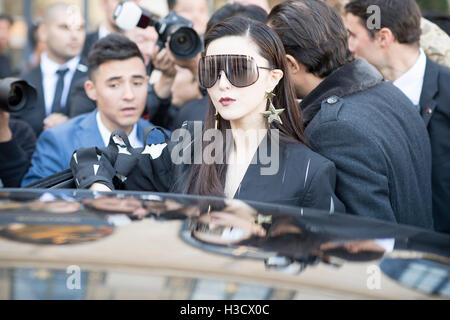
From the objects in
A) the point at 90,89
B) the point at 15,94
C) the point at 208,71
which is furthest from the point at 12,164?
the point at 208,71

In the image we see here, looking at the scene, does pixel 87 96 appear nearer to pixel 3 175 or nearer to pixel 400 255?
pixel 3 175

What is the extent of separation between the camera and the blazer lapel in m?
3.14

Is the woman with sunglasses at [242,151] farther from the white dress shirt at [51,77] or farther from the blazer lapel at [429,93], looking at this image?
the white dress shirt at [51,77]

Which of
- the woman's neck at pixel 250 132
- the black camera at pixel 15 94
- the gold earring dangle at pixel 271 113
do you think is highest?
the gold earring dangle at pixel 271 113

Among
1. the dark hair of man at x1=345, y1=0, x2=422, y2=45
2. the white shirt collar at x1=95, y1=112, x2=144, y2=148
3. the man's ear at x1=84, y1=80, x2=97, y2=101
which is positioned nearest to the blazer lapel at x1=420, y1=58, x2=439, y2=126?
the dark hair of man at x1=345, y1=0, x2=422, y2=45

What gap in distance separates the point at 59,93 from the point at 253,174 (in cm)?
277

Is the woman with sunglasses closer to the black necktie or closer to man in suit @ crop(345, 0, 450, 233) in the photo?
man in suit @ crop(345, 0, 450, 233)

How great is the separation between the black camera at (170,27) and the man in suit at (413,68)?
88cm

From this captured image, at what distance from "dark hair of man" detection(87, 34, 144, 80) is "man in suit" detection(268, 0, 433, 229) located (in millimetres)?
1394

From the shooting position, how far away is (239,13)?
138 inches

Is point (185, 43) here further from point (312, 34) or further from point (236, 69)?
point (236, 69)

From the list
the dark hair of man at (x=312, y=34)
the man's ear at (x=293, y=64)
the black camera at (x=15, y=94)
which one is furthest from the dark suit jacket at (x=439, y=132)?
the black camera at (x=15, y=94)

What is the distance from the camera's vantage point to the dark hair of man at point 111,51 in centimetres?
383

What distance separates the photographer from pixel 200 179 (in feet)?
7.47
